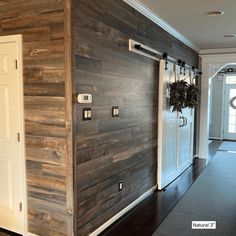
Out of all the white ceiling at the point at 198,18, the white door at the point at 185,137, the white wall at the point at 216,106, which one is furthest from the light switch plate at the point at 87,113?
the white wall at the point at 216,106

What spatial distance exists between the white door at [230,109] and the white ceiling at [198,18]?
424cm

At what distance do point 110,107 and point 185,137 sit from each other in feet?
10.1

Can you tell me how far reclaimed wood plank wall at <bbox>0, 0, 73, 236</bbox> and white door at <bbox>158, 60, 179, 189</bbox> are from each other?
2.15 meters

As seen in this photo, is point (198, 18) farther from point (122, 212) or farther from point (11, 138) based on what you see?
point (11, 138)

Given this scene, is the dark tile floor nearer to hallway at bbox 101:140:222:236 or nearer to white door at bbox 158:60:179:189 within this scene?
hallway at bbox 101:140:222:236

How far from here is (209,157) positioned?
6844 millimetres

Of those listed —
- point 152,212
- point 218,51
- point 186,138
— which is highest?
point 218,51

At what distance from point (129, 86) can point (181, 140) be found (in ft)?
7.93

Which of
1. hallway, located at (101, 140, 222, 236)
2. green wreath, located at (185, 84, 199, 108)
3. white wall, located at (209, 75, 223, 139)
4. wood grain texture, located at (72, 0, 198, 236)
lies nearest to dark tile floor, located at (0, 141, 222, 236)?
hallway, located at (101, 140, 222, 236)

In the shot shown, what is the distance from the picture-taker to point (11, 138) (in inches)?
111

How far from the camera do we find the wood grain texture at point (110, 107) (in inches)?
101

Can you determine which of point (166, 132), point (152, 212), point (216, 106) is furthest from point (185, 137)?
point (216, 106)

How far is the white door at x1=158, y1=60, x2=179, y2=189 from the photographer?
4.30m

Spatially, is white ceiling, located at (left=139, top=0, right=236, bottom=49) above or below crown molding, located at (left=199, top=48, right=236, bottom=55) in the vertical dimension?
above
